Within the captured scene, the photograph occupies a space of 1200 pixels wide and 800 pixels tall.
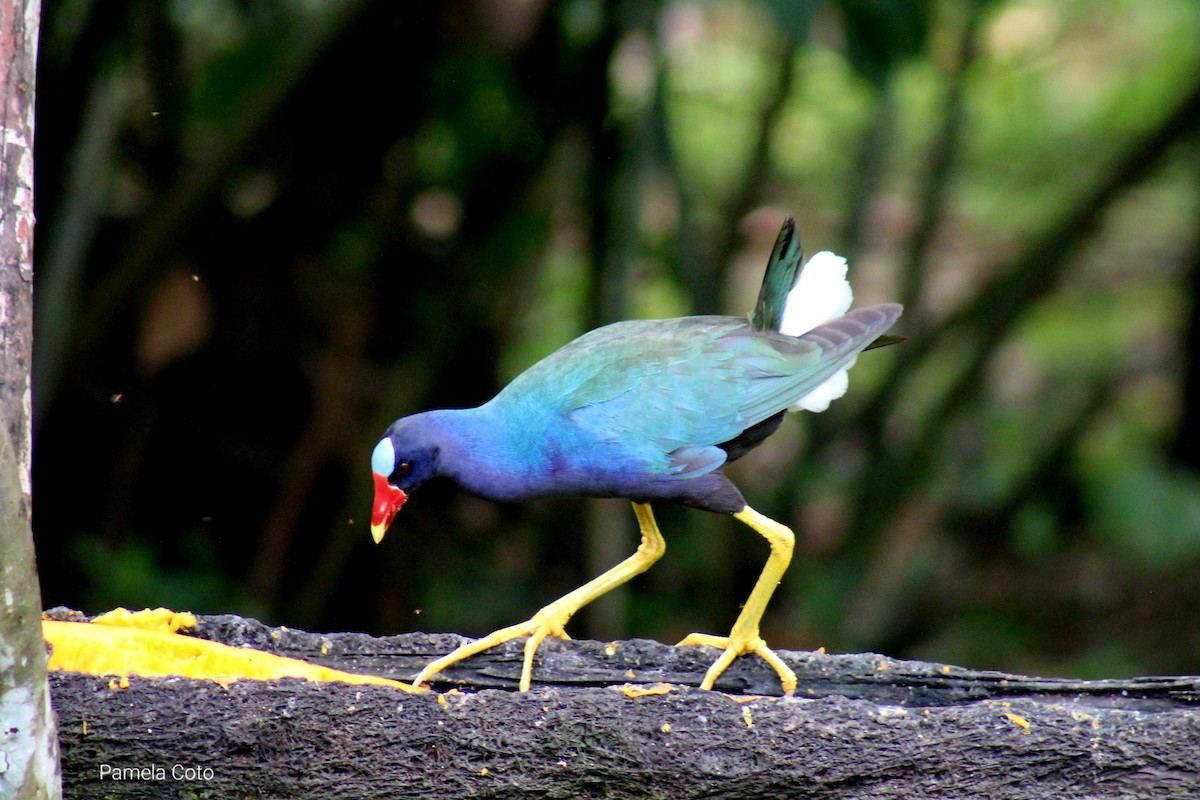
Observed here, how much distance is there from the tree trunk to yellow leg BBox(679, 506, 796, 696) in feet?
4.73

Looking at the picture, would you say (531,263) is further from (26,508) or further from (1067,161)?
(26,508)

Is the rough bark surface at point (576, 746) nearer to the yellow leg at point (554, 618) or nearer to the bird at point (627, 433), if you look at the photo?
the yellow leg at point (554, 618)

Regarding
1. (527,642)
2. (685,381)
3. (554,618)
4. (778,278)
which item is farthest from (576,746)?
(778,278)

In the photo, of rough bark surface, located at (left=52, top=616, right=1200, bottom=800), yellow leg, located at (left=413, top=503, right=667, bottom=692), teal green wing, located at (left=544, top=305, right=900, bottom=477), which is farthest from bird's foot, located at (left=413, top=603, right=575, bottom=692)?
teal green wing, located at (left=544, top=305, right=900, bottom=477)

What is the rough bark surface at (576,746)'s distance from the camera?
8.61ft

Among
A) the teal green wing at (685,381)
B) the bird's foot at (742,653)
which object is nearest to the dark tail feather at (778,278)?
the teal green wing at (685,381)

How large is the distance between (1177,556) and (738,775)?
4.65m

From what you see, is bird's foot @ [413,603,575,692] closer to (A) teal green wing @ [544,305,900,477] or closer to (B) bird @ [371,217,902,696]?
(B) bird @ [371,217,902,696]

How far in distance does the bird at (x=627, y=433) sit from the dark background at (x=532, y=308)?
2.24 m

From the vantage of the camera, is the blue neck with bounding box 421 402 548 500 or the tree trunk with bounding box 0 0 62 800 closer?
Answer: the tree trunk with bounding box 0 0 62 800

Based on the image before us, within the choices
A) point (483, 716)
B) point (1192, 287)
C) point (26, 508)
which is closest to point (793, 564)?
point (1192, 287)

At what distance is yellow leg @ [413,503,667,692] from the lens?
3.06m

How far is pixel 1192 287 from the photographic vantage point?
7.26 meters

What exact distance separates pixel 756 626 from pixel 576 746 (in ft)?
2.29
